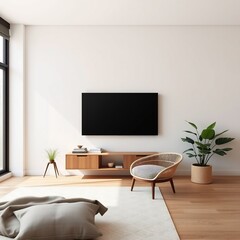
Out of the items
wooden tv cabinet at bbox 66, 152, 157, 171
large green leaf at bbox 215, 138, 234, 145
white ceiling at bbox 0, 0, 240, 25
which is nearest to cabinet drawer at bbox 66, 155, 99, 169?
wooden tv cabinet at bbox 66, 152, 157, 171

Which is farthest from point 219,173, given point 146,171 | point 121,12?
point 121,12

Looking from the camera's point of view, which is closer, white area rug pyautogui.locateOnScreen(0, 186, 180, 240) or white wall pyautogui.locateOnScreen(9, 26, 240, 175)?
white area rug pyautogui.locateOnScreen(0, 186, 180, 240)

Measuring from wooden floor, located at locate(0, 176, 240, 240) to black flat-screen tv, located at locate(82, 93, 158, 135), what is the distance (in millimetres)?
924

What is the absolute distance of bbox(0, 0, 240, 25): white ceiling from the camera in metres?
4.14

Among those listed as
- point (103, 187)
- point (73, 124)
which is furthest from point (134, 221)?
point (73, 124)

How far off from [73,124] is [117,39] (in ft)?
6.10

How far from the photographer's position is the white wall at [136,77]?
5176 millimetres

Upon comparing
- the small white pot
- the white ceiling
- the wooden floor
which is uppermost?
the white ceiling

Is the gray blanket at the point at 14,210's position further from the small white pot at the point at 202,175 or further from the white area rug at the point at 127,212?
the small white pot at the point at 202,175

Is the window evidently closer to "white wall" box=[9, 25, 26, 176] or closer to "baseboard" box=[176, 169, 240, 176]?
"white wall" box=[9, 25, 26, 176]

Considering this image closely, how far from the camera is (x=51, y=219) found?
2.33 metres

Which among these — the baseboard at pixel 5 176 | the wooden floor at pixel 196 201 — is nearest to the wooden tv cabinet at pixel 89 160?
the wooden floor at pixel 196 201

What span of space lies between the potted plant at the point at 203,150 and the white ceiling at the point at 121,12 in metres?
1.89

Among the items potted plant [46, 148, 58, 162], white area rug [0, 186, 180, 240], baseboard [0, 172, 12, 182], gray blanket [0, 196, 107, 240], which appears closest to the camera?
gray blanket [0, 196, 107, 240]
